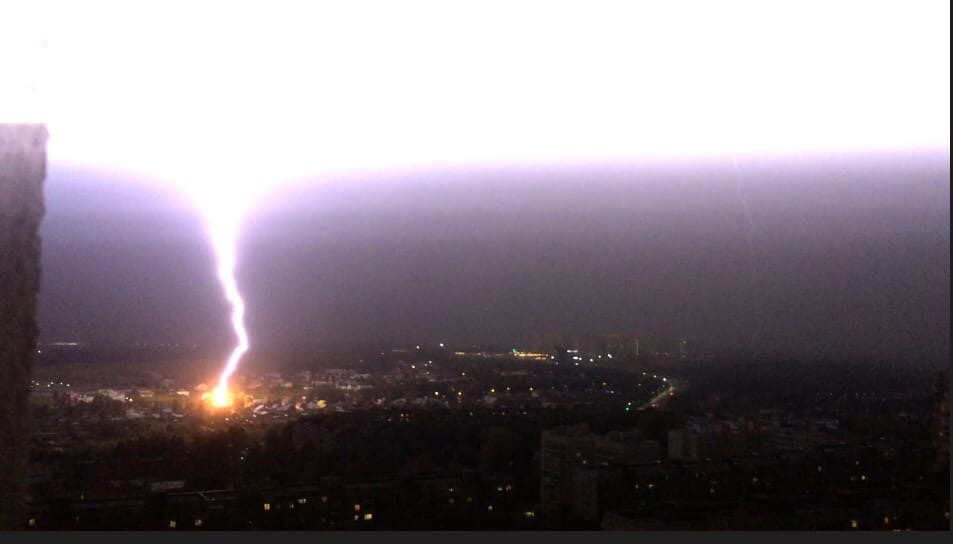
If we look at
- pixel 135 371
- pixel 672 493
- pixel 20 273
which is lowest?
pixel 672 493

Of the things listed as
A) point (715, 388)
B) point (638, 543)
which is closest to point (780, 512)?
point (638, 543)

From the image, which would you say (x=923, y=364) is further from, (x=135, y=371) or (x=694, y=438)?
(x=135, y=371)

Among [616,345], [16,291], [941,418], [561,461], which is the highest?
[16,291]

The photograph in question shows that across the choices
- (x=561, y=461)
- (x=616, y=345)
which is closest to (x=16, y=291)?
(x=561, y=461)

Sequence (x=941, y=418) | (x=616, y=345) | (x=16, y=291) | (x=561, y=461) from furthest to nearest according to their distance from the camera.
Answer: (x=616, y=345) < (x=941, y=418) < (x=561, y=461) < (x=16, y=291)

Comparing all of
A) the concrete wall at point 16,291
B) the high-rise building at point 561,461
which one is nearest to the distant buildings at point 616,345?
the high-rise building at point 561,461

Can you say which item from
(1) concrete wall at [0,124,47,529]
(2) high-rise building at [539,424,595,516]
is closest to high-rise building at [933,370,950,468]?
(2) high-rise building at [539,424,595,516]

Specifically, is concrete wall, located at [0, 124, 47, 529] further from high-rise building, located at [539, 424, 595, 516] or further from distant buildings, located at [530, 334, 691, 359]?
distant buildings, located at [530, 334, 691, 359]

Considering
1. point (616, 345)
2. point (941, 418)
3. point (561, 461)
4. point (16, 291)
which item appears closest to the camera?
point (16, 291)

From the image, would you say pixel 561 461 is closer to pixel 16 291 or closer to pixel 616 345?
pixel 616 345
